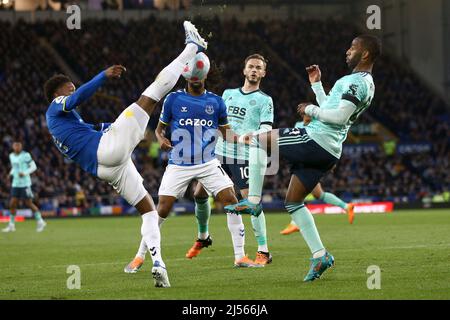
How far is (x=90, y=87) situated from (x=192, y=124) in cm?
251

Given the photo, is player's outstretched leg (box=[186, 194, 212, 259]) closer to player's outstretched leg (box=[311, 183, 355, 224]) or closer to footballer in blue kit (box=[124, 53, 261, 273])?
footballer in blue kit (box=[124, 53, 261, 273])

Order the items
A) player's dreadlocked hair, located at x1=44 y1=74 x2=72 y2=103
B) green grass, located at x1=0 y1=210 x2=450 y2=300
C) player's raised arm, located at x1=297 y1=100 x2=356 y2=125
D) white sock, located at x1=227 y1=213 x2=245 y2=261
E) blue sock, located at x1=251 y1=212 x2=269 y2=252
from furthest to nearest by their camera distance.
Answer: blue sock, located at x1=251 y1=212 x2=269 y2=252 < white sock, located at x1=227 y1=213 x2=245 y2=261 < player's dreadlocked hair, located at x1=44 y1=74 x2=72 y2=103 < player's raised arm, located at x1=297 y1=100 x2=356 y2=125 < green grass, located at x1=0 y1=210 x2=450 y2=300

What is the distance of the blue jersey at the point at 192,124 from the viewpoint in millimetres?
10953

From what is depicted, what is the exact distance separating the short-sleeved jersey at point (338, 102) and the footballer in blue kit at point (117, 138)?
5.41 ft

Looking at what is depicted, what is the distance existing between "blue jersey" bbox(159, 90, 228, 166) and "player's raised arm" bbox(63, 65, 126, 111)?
85.6 inches

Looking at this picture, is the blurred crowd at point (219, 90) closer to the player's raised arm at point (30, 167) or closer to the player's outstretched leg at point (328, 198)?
the player's raised arm at point (30, 167)

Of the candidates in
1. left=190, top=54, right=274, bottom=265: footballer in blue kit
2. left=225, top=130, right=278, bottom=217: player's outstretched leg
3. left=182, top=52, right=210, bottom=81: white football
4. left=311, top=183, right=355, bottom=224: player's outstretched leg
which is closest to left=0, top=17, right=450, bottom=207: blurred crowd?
left=311, top=183, right=355, bottom=224: player's outstretched leg

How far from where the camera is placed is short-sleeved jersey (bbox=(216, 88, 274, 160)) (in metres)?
11.9

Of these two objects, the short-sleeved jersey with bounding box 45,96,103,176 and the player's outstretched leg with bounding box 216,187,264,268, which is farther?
the player's outstretched leg with bounding box 216,187,264,268

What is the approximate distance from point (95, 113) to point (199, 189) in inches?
967

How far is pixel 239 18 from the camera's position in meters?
45.7

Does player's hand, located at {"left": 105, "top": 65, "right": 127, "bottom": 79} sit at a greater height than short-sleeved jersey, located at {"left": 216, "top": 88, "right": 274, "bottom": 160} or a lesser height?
greater

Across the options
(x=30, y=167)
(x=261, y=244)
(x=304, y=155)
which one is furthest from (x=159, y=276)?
(x=30, y=167)
